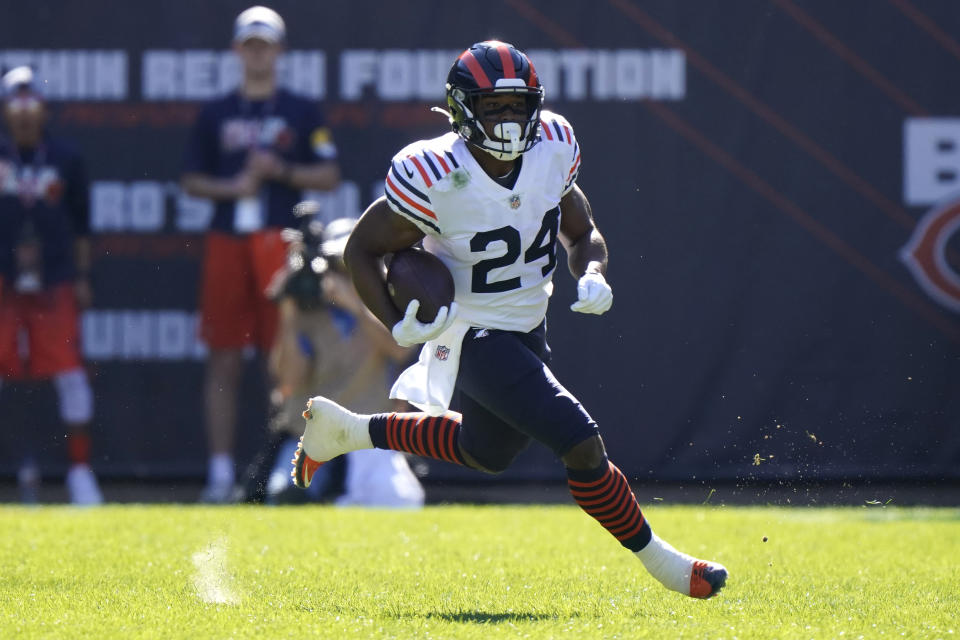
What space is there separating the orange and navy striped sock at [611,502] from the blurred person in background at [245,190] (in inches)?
143

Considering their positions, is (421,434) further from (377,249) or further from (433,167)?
(433,167)

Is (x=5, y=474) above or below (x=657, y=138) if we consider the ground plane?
below

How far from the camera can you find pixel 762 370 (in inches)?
291

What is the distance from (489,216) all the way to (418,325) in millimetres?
404

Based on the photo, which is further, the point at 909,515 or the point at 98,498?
the point at 98,498

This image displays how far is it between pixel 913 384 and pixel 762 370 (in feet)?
2.53

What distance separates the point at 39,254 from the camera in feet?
24.5

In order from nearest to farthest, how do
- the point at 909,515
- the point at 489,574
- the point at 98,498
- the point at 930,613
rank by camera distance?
the point at 930,613 < the point at 489,574 < the point at 909,515 < the point at 98,498

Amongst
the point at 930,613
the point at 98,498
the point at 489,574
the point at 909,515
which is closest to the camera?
the point at 930,613

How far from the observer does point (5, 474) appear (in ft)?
25.0

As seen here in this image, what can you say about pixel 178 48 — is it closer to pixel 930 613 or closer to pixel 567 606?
pixel 567 606

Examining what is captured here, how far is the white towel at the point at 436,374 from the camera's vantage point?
4391 mm

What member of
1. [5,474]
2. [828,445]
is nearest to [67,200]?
[5,474]

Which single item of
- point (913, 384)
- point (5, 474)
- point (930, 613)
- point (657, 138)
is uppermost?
point (657, 138)
